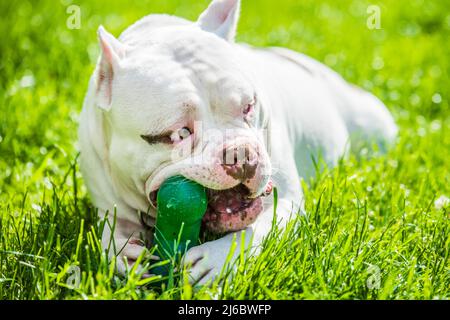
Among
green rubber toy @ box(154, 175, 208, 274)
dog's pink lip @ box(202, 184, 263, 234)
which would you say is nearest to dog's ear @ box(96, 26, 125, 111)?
green rubber toy @ box(154, 175, 208, 274)

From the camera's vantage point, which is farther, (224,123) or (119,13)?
(119,13)

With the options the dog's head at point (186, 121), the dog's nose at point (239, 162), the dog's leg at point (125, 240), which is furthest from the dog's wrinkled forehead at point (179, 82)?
the dog's leg at point (125, 240)

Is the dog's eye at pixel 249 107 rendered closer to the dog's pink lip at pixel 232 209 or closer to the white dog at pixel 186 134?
the white dog at pixel 186 134

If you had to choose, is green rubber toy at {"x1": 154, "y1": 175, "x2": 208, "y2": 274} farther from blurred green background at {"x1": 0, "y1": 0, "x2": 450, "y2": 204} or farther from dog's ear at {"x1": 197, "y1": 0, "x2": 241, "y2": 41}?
blurred green background at {"x1": 0, "y1": 0, "x2": 450, "y2": 204}

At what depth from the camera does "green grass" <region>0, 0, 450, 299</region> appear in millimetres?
2734

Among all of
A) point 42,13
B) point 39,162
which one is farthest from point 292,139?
point 42,13

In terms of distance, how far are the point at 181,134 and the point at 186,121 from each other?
0.05 meters

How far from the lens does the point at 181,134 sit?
2.90m

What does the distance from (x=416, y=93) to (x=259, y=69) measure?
1.93 metres

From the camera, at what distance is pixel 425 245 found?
306cm

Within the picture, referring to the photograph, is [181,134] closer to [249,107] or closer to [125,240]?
[249,107]

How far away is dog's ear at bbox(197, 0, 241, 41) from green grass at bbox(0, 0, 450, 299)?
2.70ft

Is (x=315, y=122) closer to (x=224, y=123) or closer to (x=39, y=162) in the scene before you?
(x=224, y=123)

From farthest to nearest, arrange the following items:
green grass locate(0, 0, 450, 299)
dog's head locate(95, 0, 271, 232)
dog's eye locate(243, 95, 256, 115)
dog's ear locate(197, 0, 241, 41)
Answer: dog's ear locate(197, 0, 241, 41) → dog's eye locate(243, 95, 256, 115) → dog's head locate(95, 0, 271, 232) → green grass locate(0, 0, 450, 299)
